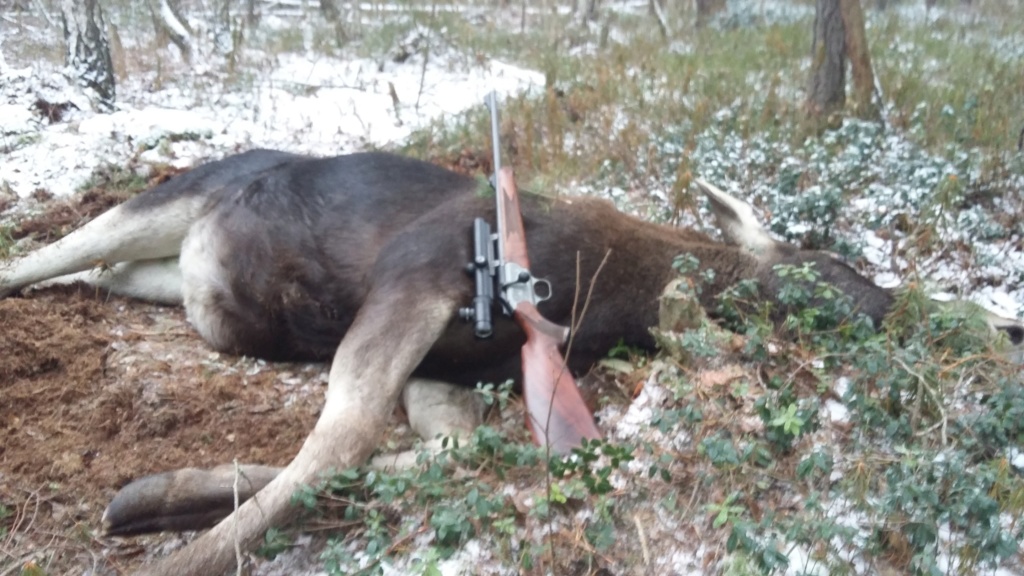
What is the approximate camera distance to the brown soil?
3129mm

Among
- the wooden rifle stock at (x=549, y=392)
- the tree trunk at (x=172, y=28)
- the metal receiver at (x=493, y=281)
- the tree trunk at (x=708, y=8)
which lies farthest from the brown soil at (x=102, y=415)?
the tree trunk at (x=708, y=8)

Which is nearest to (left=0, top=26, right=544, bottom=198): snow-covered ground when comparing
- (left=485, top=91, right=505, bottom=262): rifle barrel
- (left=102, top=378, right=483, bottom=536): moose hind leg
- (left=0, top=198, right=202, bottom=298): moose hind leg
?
(left=0, top=198, right=202, bottom=298): moose hind leg

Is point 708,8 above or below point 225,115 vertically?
above

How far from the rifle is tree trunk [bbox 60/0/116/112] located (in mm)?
4428

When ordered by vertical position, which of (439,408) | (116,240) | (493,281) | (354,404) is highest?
(493,281)

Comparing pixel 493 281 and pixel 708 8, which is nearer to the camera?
pixel 493 281

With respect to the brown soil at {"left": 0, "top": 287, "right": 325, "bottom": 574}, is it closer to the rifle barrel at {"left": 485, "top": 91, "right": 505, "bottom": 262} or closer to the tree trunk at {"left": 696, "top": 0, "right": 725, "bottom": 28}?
the rifle barrel at {"left": 485, "top": 91, "right": 505, "bottom": 262}

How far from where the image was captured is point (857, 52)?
22.6 feet

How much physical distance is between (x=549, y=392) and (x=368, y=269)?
1.37 m

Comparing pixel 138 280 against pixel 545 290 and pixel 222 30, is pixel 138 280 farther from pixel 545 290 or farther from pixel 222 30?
pixel 222 30

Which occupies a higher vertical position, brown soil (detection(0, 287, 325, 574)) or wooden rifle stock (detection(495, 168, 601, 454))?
wooden rifle stock (detection(495, 168, 601, 454))

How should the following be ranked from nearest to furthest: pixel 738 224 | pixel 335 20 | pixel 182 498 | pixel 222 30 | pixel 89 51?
pixel 182 498
pixel 738 224
pixel 89 51
pixel 222 30
pixel 335 20

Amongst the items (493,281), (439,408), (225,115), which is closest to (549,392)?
(493,281)

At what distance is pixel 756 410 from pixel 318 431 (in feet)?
5.43
